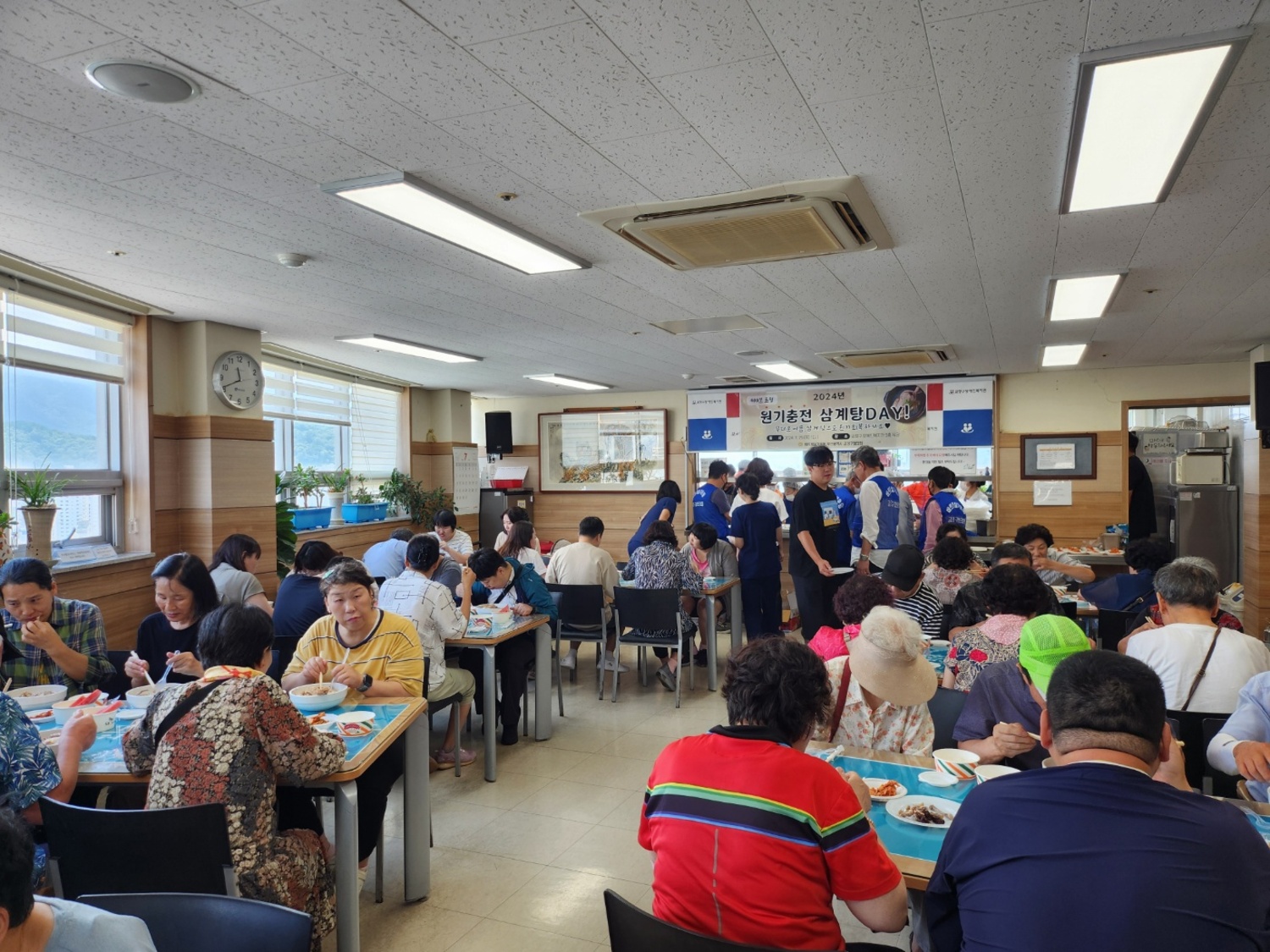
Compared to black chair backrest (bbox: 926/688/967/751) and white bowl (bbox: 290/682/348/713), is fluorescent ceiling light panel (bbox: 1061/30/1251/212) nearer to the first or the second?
black chair backrest (bbox: 926/688/967/751)

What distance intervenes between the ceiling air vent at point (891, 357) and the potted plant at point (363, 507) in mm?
4657

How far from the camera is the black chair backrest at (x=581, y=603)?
5328mm

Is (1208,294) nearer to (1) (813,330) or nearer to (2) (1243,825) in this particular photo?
(1) (813,330)

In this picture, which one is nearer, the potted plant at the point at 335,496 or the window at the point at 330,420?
the window at the point at 330,420

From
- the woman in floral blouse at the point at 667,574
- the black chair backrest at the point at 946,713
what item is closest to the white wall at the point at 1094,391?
the woman in floral blouse at the point at 667,574

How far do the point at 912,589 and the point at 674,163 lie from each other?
213cm

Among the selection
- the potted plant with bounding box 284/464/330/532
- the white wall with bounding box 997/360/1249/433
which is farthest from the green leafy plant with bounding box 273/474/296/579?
the white wall with bounding box 997/360/1249/433

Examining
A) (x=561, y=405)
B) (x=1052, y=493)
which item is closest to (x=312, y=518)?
(x=561, y=405)

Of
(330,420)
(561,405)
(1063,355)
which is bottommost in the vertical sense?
(330,420)

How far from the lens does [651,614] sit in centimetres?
516

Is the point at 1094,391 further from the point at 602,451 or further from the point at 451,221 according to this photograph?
the point at 451,221

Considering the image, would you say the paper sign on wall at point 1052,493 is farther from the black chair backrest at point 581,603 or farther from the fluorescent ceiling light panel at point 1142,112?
the fluorescent ceiling light panel at point 1142,112

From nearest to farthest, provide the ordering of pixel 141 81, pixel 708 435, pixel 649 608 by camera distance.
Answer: pixel 141 81, pixel 649 608, pixel 708 435

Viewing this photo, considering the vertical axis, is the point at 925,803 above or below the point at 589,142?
below
